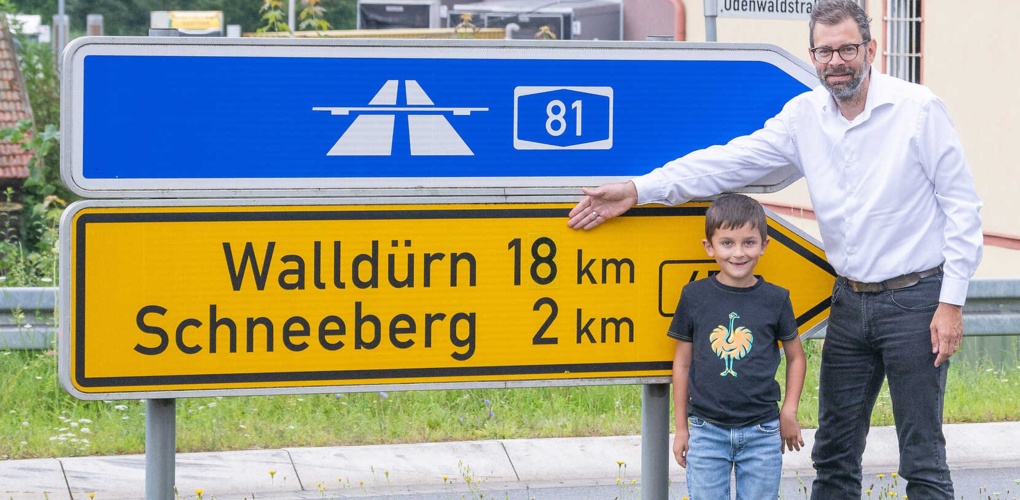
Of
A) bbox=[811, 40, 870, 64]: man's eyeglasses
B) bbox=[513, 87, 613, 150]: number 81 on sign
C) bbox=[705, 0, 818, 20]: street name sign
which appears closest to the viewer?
bbox=[513, 87, 613, 150]: number 81 on sign

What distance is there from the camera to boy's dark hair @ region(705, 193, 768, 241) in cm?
341

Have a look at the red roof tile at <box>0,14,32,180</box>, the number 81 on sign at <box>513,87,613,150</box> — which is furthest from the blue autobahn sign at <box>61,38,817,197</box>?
the red roof tile at <box>0,14,32,180</box>

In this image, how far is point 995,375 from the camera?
7.21 meters

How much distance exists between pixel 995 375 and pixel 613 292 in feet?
14.8

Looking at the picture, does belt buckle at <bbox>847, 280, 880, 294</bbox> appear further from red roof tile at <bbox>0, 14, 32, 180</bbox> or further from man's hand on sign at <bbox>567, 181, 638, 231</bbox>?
red roof tile at <bbox>0, 14, 32, 180</bbox>

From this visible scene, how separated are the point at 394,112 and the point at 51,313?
147 inches

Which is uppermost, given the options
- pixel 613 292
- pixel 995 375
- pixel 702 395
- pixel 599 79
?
pixel 599 79

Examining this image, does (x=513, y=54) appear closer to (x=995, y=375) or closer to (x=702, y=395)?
(x=702, y=395)

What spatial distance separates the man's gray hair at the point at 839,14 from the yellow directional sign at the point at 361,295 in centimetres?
63

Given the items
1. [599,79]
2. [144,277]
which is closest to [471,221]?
[599,79]

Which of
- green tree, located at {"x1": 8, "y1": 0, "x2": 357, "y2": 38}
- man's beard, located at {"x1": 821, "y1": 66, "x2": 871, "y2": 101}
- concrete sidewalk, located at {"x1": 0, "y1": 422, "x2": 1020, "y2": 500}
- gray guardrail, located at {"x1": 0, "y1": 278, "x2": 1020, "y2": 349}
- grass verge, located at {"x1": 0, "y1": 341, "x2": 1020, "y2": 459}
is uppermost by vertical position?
green tree, located at {"x1": 8, "y1": 0, "x2": 357, "y2": 38}

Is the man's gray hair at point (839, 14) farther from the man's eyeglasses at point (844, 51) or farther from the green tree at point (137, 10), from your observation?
the green tree at point (137, 10)

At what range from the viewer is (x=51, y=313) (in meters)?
6.36

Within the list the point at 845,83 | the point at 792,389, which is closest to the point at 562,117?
the point at 845,83
